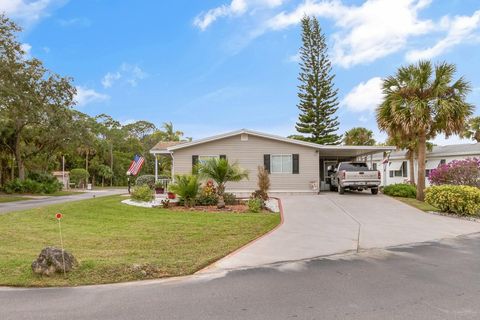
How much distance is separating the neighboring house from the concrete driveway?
10.6 metres

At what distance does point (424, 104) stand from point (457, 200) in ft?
16.5

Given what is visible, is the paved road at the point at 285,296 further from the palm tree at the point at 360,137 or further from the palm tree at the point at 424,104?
the palm tree at the point at 360,137

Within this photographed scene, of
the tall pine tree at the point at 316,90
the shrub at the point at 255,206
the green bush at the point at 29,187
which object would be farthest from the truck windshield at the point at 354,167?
the green bush at the point at 29,187

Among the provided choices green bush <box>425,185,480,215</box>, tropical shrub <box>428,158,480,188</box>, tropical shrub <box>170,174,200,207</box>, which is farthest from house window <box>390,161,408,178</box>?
tropical shrub <box>170,174,200,207</box>

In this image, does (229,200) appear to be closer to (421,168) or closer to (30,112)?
(421,168)

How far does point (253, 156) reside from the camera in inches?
819

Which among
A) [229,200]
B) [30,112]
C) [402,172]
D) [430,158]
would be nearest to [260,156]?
[229,200]

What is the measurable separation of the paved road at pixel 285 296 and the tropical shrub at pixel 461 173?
12055 mm

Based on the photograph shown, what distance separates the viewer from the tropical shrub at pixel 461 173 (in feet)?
55.8

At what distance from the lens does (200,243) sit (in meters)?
8.58

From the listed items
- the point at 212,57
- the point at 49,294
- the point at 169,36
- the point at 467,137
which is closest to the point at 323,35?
the point at 467,137

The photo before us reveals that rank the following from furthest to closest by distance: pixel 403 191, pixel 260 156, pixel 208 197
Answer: pixel 260 156 → pixel 403 191 → pixel 208 197

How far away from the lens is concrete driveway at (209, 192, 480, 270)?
7578 millimetres

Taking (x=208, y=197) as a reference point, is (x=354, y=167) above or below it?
above
